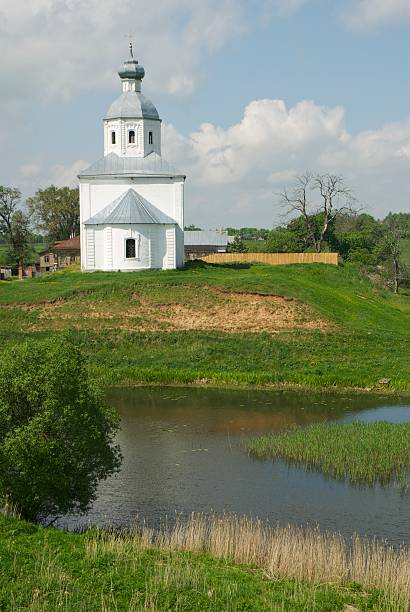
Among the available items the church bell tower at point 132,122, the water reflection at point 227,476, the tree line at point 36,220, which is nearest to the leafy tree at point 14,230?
the tree line at point 36,220

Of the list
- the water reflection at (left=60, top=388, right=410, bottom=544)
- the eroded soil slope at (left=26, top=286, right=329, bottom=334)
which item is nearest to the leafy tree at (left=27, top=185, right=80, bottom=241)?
the eroded soil slope at (left=26, top=286, right=329, bottom=334)

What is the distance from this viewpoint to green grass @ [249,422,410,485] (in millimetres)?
20781

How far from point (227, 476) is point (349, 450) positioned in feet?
11.5

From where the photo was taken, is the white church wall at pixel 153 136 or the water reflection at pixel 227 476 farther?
the white church wall at pixel 153 136

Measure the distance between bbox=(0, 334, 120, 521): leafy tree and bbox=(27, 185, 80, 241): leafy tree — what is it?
73518mm

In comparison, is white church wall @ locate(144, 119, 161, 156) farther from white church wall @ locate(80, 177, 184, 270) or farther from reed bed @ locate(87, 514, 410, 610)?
reed bed @ locate(87, 514, 410, 610)

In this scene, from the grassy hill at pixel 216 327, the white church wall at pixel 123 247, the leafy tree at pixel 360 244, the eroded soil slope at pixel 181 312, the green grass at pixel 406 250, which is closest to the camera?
the grassy hill at pixel 216 327

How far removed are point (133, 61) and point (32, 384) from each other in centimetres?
4419

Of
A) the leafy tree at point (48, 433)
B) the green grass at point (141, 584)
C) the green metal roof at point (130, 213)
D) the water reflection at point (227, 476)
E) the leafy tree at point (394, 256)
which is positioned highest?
the green metal roof at point (130, 213)

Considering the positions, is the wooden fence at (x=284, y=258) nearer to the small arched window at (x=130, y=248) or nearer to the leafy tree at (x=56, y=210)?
the small arched window at (x=130, y=248)

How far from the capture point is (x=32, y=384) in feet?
53.9

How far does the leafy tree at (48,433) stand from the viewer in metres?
15.9

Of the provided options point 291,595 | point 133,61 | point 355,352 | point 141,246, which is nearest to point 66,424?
point 291,595

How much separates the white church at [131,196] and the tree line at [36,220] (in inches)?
1144
